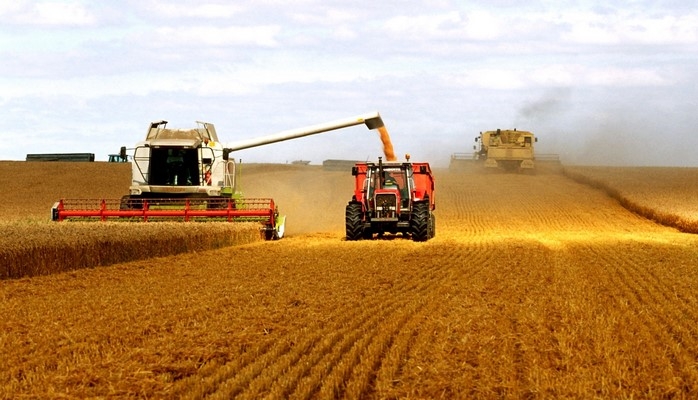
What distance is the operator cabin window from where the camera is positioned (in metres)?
23.6

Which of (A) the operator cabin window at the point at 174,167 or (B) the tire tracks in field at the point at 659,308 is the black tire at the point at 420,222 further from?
(A) the operator cabin window at the point at 174,167

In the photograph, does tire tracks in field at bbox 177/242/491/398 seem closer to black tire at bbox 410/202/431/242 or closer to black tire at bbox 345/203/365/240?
black tire at bbox 410/202/431/242

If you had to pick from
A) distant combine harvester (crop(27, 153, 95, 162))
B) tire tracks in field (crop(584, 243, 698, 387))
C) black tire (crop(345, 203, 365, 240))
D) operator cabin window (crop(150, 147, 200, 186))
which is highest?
distant combine harvester (crop(27, 153, 95, 162))

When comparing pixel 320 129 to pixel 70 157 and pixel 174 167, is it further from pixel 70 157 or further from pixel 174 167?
pixel 70 157

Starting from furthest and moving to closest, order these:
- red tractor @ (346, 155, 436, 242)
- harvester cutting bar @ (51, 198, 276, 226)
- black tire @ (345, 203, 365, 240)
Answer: harvester cutting bar @ (51, 198, 276, 226) < black tire @ (345, 203, 365, 240) < red tractor @ (346, 155, 436, 242)

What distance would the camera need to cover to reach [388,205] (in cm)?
2220

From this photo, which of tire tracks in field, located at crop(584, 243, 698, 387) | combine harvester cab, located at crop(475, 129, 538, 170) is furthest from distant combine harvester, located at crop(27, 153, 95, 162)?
tire tracks in field, located at crop(584, 243, 698, 387)

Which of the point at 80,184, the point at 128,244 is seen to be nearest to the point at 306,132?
the point at 128,244

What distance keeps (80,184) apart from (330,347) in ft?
143

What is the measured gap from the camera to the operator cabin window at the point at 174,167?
23.6 meters

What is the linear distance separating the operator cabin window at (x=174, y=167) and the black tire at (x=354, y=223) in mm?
4273

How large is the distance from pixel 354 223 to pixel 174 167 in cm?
512

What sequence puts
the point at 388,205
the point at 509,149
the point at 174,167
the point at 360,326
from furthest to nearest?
the point at 509,149 → the point at 174,167 → the point at 388,205 → the point at 360,326

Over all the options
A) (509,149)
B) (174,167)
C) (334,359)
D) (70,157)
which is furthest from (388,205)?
(70,157)
